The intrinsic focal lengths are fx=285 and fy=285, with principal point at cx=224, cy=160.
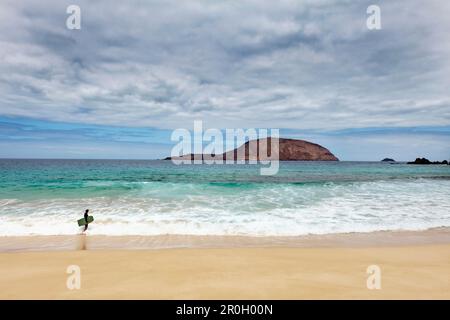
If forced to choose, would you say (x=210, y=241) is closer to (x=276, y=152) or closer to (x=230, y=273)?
(x=230, y=273)

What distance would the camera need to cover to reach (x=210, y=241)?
352 inches

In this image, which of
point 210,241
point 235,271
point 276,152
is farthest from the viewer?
point 276,152

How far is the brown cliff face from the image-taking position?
505 feet

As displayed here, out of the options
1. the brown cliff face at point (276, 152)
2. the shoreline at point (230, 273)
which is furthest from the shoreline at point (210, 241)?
the brown cliff face at point (276, 152)

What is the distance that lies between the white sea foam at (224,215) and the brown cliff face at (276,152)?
130m

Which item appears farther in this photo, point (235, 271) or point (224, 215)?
point (224, 215)

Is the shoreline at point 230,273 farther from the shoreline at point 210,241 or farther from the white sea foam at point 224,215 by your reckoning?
the white sea foam at point 224,215

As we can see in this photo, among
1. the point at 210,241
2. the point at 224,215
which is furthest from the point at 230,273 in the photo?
the point at 224,215

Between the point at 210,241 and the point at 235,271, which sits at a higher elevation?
the point at 235,271

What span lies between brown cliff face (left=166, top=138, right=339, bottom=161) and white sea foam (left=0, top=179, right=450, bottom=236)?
129789mm

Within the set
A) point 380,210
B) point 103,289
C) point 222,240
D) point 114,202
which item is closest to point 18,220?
point 114,202

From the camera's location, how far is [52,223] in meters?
11.2

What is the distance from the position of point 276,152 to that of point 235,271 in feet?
581

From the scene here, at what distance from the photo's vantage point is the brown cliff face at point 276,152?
154 m
